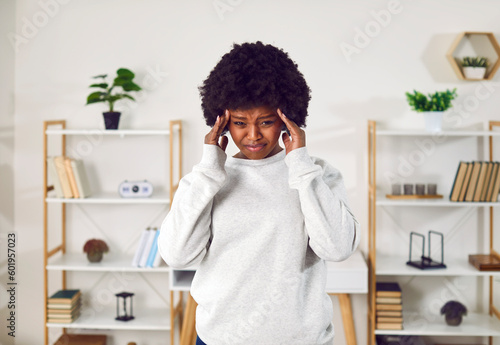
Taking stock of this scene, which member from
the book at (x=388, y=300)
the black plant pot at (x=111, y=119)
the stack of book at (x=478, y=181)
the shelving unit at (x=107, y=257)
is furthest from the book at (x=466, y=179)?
the black plant pot at (x=111, y=119)

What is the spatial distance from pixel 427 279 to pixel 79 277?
2.04 metres

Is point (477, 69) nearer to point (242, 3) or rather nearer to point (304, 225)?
point (242, 3)

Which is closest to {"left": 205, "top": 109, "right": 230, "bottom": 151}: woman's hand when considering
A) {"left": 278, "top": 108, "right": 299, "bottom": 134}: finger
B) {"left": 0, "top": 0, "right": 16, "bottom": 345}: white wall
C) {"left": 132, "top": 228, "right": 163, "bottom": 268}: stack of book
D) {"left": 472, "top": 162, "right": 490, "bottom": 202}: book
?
{"left": 278, "top": 108, "right": 299, "bottom": 134}: finger

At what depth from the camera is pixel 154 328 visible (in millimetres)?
3174

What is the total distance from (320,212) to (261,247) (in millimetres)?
140

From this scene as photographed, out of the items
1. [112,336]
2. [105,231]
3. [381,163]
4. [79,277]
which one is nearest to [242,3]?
[381,163]

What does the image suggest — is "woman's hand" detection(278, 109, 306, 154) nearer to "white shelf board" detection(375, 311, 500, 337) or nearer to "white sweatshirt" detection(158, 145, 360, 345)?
"white sweatshirt" detection(158, 145, 360, 345)

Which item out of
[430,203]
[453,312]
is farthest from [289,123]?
[453,312]

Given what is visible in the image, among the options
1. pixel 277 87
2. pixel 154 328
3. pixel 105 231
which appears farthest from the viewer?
pixel 105 231

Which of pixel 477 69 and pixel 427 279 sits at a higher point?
pixel 477 69

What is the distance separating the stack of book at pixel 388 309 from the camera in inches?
121

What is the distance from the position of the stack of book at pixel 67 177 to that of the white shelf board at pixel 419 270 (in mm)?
1664

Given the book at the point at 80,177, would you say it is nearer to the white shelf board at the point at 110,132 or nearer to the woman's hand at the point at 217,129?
the white shelf board at the point at 110,132

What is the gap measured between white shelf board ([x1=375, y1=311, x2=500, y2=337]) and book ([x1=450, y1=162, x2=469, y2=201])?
2.30ft
